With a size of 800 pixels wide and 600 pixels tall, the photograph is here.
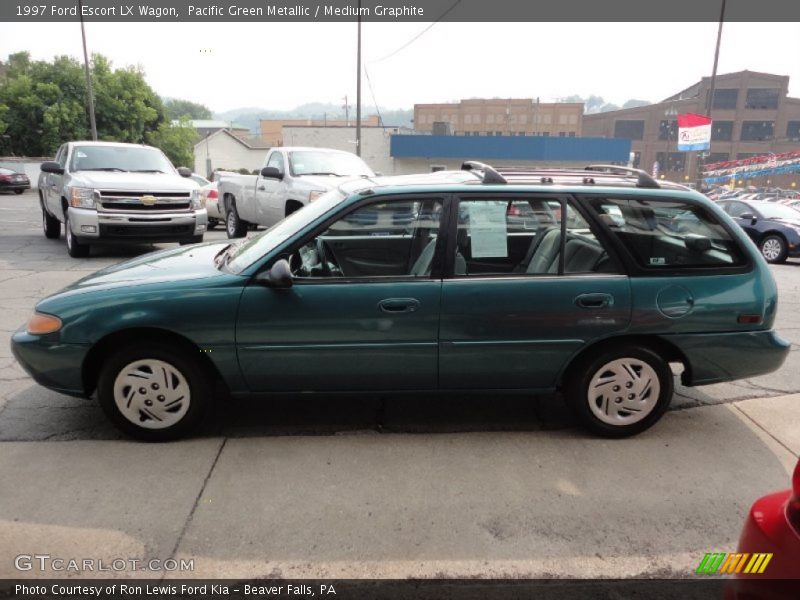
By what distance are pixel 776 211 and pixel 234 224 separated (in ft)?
40.5

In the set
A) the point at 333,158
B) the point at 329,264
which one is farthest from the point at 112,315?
the point at 333,158

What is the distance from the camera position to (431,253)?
3.80 meters

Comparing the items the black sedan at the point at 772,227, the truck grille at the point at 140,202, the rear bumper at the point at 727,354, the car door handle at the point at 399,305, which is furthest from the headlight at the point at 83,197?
the black sedan at the point at 772,227

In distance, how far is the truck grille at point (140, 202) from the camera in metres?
9.69

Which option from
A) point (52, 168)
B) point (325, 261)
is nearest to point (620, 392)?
point (325, 261)

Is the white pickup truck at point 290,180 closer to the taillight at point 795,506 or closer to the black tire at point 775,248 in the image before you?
the taillight at point 795,506

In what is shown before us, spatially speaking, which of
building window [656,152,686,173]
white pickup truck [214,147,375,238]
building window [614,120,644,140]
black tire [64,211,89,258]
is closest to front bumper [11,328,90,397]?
white pickup truck [214,147,375,238]

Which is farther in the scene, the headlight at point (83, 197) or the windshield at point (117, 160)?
the windshield at point (117, 160)

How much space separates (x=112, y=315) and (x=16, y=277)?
6.05m

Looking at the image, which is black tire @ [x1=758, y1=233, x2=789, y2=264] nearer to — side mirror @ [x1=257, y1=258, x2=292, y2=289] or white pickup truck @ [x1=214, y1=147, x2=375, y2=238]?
white pickup truck @ [x1=214, y1=147, x2=375, y2=238]

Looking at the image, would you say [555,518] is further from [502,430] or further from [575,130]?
[575,130]

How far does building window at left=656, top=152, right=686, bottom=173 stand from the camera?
268ft

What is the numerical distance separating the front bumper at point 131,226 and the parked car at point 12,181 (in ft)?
78.6

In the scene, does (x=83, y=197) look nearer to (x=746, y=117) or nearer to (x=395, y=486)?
(x=395, y=486)
